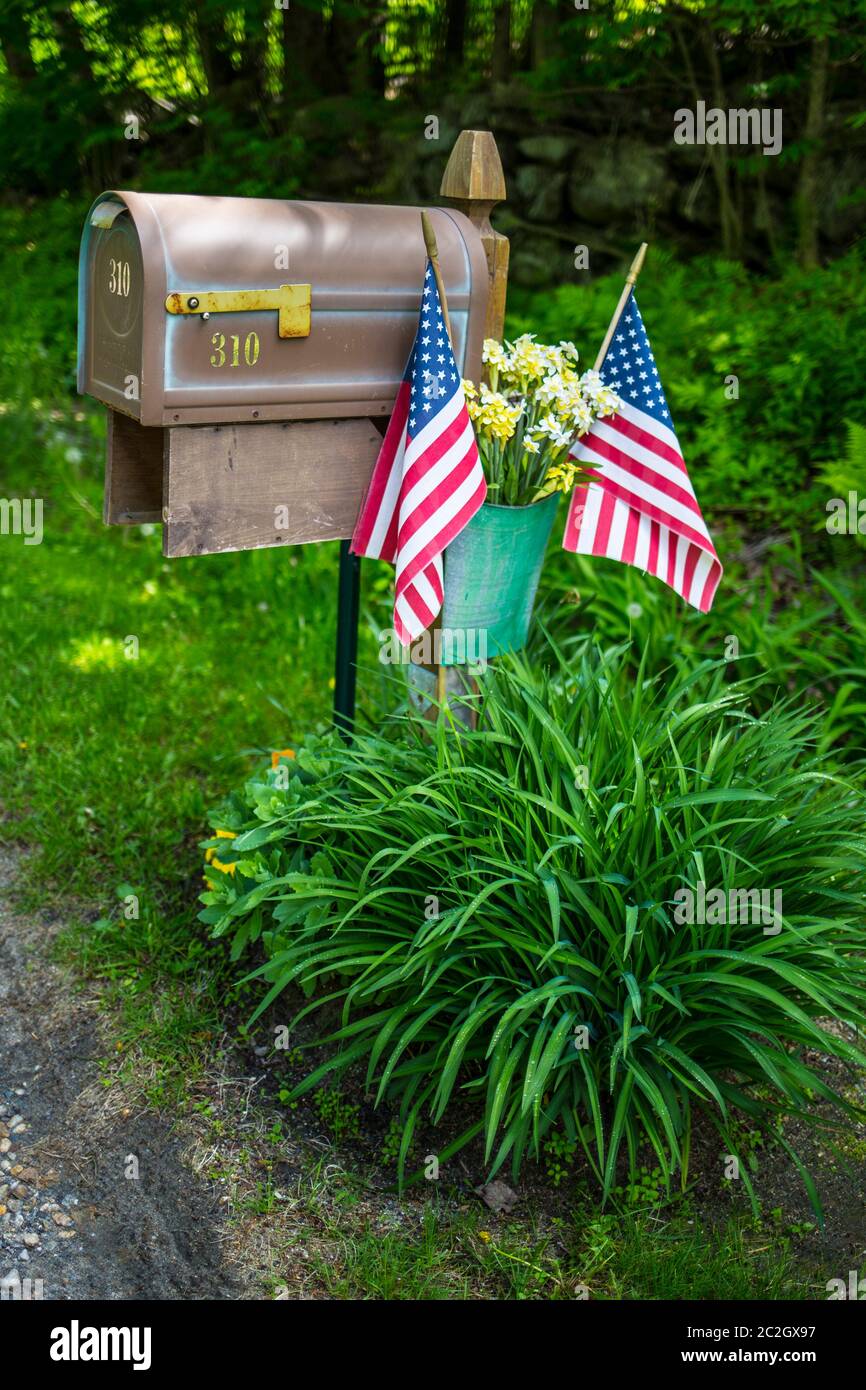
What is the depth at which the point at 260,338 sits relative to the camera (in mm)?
2949

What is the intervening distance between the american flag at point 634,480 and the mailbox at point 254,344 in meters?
0.41

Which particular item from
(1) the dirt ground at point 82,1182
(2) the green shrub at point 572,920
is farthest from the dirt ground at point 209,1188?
(2) the green shrub at point 572,920

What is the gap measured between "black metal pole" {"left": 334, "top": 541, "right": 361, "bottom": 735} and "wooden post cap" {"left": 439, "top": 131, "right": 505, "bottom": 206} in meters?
0.98

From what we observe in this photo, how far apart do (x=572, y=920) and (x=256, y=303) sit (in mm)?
1580

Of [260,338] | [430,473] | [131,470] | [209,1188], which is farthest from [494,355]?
[209,1188]

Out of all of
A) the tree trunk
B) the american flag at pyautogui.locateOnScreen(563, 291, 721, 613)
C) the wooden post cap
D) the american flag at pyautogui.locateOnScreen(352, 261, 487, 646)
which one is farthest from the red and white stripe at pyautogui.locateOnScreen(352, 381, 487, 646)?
the tree trunk

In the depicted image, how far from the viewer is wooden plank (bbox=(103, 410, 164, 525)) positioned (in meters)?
3.35

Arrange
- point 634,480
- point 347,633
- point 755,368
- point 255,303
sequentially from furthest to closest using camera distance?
point 755,368, point 347,633, point 634,480, point 255,303

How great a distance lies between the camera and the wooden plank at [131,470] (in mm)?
3346

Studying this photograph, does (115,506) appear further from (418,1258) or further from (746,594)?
(746,594)

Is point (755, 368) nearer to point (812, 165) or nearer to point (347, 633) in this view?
point (812, 165)

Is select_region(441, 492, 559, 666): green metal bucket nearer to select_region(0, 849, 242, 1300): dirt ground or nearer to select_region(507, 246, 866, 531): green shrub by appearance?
select_region(0, 849, 242, 1300): dirt ground

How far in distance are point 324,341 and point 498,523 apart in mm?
659

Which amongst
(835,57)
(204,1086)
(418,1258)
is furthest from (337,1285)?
(835,57)
